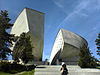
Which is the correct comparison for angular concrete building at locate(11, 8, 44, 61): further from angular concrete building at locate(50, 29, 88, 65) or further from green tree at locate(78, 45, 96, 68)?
green tree at locate(78, 45, 96, 68)

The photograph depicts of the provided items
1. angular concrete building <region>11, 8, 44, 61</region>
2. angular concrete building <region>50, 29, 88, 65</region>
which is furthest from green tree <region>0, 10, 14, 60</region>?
angular concrete building <region>50, 29, 88, 65</region>

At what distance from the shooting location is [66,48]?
40281 mm

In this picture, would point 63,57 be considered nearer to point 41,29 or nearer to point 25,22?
point 41,29

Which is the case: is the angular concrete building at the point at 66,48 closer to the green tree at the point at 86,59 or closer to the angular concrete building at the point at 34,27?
the angular concrete building at the point at 34,27

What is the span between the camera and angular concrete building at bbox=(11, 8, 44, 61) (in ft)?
126

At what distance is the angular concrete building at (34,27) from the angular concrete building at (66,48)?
4556 mm

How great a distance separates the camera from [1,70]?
19516 mm

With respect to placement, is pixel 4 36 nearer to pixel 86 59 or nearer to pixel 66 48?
pixel 86 59

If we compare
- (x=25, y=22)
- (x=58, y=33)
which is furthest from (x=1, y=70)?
(x=58, y=33)

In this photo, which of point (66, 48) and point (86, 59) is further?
point (66, 48)

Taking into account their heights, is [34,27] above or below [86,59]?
above

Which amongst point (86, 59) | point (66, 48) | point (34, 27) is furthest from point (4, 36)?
point (66, 48)

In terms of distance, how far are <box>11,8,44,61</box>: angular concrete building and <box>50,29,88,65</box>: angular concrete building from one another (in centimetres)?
456

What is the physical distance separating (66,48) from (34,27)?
9753 millimetres
